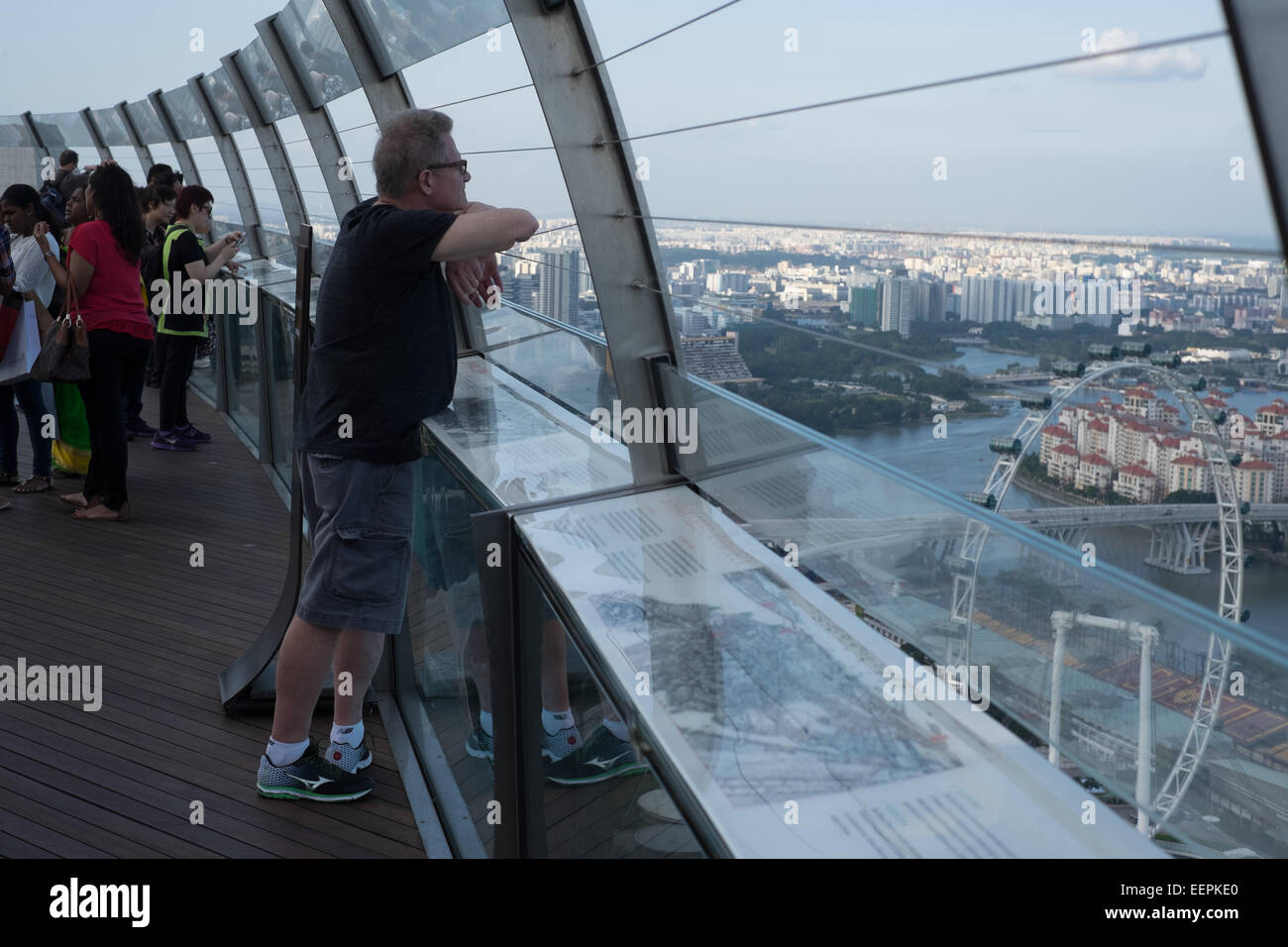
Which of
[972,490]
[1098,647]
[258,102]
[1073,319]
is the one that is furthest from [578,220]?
[258,102]

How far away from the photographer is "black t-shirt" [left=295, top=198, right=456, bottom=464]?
2.63 metres

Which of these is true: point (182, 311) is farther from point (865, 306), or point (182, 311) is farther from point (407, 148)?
point (865, 306)

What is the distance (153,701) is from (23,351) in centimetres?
313

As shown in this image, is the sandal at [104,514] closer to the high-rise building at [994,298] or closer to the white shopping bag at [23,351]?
the white shopping bag at [23,351]

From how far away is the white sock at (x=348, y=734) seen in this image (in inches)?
129

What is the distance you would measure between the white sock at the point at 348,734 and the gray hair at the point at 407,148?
1.51m

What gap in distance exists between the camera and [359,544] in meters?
2.87

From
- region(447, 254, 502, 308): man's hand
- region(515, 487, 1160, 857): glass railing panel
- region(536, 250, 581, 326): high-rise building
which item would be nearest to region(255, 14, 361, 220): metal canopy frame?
region(536, 250, 581, 326): high-rise building

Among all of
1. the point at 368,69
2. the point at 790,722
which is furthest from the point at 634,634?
the point at 368,69

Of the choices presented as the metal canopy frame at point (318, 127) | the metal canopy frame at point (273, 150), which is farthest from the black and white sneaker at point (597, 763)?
the metal canopy frame at point (273, 150)

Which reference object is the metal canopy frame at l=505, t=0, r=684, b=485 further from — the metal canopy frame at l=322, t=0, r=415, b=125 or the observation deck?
the metal canopy frame at l=322, t=0, r=415, b=125

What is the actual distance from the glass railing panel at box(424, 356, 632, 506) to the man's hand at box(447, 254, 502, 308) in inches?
15.7
